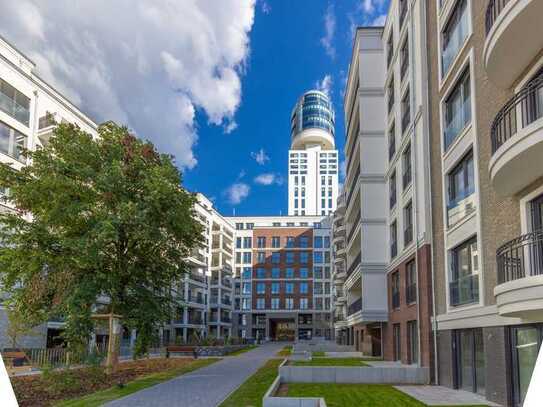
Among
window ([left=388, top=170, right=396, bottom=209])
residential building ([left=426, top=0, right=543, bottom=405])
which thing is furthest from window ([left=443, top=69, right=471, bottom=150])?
window ([left=388, top=170, right=396, bottom=209])

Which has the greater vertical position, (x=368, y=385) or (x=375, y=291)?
(x=375, y=291)

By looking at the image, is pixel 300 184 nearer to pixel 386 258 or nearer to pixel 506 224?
pixel 386 258

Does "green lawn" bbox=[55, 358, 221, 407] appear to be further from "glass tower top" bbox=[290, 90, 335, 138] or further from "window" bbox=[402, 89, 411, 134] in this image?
"glass tower top" bbox=[290, 90, 335, 138]

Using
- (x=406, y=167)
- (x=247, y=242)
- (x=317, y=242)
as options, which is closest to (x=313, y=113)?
(x=317, y=242)

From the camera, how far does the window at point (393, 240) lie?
89.4 ft

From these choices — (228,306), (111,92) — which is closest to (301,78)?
(111,92)

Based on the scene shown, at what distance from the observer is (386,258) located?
29406mm

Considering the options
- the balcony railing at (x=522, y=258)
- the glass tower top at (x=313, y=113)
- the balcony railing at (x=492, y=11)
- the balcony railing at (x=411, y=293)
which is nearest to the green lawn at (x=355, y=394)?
the balcony railing at (x=522, y=258)

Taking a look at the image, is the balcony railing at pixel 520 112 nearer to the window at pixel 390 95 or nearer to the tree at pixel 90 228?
the tree at pixel 90 228

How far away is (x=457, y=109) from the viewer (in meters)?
17.7

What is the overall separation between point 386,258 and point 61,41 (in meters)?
19.9

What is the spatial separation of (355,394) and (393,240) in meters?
13.7

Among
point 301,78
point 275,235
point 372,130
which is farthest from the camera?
point 275,235

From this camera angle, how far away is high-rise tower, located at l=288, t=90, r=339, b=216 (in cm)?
11512
